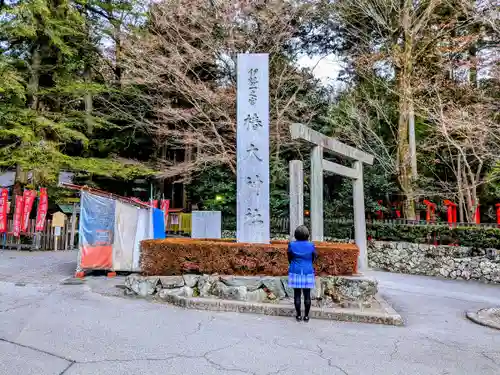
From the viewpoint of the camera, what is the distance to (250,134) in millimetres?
8320

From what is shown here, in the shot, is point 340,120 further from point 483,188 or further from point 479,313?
point 479,313

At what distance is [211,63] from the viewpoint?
55.1ft

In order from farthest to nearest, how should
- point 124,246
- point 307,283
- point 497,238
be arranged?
point 497,238
point 124,246
point 307,283

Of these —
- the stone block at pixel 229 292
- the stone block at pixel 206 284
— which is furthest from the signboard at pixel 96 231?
the stone block at pixel 229 292

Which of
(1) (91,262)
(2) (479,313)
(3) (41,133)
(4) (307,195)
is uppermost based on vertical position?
(3) (41,133)

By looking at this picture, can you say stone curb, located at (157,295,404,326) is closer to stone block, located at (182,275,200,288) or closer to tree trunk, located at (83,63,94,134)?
stone block, located at (182,275,200,288)

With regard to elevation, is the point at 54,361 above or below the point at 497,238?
below

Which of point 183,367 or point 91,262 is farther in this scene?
point 91,262

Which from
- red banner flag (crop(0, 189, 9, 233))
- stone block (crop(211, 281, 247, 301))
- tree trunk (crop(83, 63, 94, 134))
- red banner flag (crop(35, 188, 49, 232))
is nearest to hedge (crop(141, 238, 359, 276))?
stone block (crop(211, 281, 247, 301))

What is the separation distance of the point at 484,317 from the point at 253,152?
534 centimetres

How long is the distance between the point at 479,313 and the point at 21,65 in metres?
19.3

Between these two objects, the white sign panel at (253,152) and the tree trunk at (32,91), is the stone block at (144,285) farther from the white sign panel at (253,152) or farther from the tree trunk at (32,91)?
the tree trunk at (32,91)

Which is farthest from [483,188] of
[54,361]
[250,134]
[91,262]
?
[54,361]

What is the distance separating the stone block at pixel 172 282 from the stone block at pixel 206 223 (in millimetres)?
6423
